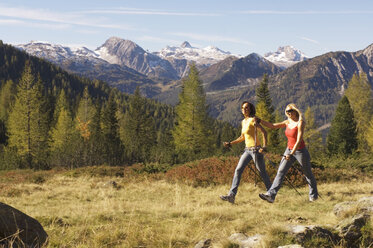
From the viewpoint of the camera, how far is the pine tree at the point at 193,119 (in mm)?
38281

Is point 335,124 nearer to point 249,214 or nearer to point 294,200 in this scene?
point 294,200

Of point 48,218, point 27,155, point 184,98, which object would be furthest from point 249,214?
point 27,155

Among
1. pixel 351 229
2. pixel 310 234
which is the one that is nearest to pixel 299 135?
pixel 351 229

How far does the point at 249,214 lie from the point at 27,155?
4776 centimetres

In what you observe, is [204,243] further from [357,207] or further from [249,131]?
[249,131]

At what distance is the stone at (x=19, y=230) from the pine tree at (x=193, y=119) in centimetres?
3323

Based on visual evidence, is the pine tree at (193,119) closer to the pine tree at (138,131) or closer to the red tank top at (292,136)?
the pine tree at (138,131)

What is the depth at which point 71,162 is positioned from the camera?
4575 cm

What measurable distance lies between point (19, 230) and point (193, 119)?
112ft

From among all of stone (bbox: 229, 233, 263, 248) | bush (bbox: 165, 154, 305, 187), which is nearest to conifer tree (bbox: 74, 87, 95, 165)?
Result: bush (bbox: 165, 154, 305, 187)

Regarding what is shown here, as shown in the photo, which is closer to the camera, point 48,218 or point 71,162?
point 48,218

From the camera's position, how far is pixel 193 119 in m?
38.4

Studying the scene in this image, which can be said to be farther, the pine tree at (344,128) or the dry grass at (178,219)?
the pine tree at (344,128)

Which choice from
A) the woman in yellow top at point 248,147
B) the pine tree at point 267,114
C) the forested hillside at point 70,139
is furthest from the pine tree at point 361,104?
the woman in yellow top at point 248,147
